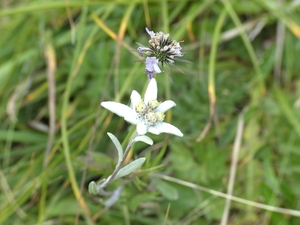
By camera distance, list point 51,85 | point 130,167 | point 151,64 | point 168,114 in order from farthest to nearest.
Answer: point 51,85
point 168,114
point 130,167
point 151,64

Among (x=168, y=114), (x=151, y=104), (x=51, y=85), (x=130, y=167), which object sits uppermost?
(x=51, y=85)

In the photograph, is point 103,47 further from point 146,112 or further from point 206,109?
point 146,112

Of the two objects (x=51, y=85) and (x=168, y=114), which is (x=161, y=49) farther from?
(x=51, y=85)

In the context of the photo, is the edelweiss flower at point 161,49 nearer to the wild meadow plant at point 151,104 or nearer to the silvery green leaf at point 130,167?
the wild meadow plant at point 151,104

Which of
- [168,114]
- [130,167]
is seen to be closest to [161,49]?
[130,167]

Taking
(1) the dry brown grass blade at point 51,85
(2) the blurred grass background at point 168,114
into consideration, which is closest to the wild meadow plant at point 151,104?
(2) the blurred grass background at point 168,114

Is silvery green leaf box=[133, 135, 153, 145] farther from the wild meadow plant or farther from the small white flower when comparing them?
the small white flower

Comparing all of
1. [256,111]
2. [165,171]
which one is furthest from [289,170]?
[165,171]
